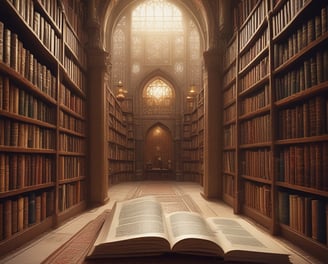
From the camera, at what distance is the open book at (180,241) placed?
137 centimetres

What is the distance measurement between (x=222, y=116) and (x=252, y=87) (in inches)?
75.1

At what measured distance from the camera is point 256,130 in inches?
159

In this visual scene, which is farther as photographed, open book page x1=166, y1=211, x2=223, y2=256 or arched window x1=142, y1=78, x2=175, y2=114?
arched window x1=142, y1=78, x2=175, y2=114

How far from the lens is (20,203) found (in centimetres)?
272

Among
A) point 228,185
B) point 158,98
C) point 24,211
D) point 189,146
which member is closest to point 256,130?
point 228,185

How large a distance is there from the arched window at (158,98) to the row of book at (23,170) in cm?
1079

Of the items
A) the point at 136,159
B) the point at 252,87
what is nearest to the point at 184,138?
the point at 136,159

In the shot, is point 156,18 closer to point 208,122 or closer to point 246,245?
point 208,122

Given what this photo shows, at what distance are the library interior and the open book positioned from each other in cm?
53

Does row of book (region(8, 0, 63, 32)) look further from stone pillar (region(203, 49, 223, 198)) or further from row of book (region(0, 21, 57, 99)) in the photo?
stone pillar (region(203, 49, 223, 198))

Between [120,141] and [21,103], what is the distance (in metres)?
8.66

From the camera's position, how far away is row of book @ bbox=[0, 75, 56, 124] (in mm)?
2445

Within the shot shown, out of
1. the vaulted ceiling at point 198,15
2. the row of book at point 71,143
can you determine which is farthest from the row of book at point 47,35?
the vaulted ceiling at point 198,15

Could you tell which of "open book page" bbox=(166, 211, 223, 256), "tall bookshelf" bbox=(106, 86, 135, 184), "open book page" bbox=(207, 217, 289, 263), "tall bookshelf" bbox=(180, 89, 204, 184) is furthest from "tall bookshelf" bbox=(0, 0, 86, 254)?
"tall bookshelf" bbox=(180, 89, 204, 184)
